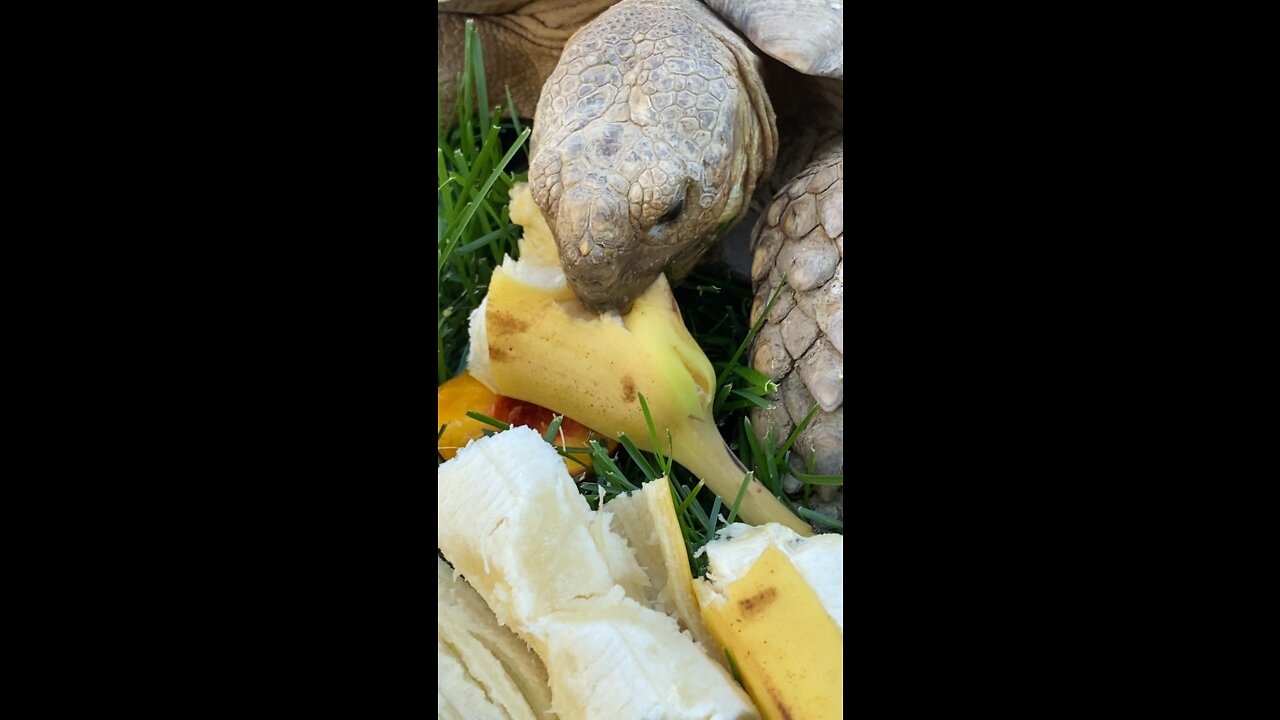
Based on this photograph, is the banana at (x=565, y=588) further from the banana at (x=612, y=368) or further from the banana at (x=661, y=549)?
the banana at (x=612, y=368)

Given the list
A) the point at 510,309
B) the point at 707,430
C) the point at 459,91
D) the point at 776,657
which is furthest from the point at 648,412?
the point at 459,91

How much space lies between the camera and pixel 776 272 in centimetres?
117

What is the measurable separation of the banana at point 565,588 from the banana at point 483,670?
3 centimetres

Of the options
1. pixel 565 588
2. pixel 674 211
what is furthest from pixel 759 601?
pixel 674 211

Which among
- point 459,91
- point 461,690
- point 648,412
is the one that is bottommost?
point 461,690

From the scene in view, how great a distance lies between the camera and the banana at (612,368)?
971mm

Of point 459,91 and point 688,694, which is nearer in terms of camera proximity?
point 688,694

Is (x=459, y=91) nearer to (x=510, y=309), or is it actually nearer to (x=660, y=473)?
(x=510, y=309)

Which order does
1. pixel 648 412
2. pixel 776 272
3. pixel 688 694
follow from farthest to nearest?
pixel 776 272 → pixel 648 412 → pixel 688 694

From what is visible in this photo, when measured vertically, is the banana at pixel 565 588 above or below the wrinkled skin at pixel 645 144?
below

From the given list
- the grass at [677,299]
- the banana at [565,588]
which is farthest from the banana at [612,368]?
the banana at [565,588]

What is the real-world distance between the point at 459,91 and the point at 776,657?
99 cm

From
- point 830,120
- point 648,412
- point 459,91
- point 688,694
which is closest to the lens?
point 688,694

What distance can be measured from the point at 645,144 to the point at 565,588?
17.4 inches
